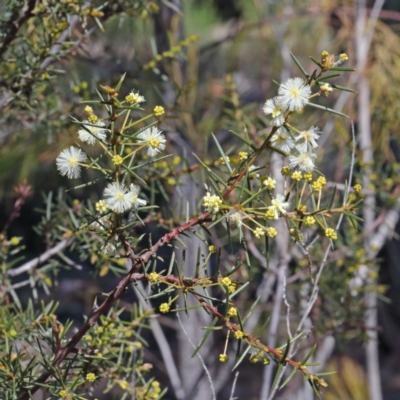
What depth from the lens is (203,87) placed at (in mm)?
2893

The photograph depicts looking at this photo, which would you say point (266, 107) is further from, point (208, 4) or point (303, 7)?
point (208, 4)

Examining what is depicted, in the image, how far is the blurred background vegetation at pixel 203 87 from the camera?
0.89 meters

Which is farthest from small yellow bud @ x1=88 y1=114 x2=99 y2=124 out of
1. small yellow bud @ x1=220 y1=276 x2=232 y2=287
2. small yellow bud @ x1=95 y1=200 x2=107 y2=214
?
small yellow bud @ x1=220 y1=276 x2=232 y2=287

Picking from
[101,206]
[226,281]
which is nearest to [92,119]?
[101,206]

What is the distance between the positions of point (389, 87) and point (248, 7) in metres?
0.97

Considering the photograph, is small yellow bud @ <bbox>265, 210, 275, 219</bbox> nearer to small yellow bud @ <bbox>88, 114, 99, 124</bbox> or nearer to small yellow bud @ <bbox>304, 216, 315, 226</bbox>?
small yellow bud @ <bbox>304, 216, 315, 226</bbox>

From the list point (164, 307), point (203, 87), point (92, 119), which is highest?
point (92, 119)

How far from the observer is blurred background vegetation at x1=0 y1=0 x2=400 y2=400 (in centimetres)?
89

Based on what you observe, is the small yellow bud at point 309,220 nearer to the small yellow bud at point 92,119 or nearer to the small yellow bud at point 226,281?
the small yellow bud at point 226,281

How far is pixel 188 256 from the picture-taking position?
67.4 inches

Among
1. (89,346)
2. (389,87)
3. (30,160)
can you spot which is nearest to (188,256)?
(30,160)

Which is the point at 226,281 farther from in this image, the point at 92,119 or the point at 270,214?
the point at 92,119

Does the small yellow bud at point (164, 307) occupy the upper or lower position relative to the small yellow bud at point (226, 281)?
lower

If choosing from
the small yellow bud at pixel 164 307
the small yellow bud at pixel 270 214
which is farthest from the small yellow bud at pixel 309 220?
the small yellow bud at pixel 164 307
